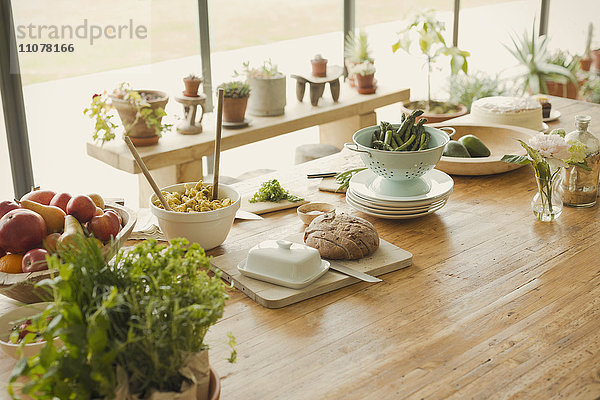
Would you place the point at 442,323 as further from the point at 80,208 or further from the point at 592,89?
the point at 592,89

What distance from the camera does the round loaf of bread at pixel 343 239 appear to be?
1.50 meters

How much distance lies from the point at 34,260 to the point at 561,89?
4813mm

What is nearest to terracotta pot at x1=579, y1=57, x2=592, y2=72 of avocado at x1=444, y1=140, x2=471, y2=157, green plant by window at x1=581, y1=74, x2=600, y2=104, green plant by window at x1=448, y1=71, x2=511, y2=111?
green plant by window at x1=581, y1=74, x2=600, y2=104

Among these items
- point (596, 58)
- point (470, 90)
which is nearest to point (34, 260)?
point (470, 90)

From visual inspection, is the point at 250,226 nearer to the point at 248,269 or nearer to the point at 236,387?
the point at 248,269

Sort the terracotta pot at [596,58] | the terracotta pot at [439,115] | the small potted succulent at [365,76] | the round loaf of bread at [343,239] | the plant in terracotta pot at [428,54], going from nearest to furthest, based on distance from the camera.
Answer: the round loaf of bread at [343,239]
the small potted succulent at [365,76]
the terracotta pot at [439,115]
the plant in terracotta pot at [428,54]
the terracotta pot at [596,58]

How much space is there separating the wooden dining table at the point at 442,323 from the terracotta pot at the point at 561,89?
12.0 ft

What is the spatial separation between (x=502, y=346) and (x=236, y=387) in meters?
0.50

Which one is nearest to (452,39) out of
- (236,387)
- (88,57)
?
(88,57)

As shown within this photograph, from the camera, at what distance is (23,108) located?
3.07m

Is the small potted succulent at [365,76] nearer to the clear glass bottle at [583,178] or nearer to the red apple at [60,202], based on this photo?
the clear glass bottle at [583,178]

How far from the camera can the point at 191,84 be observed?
301 centimetres

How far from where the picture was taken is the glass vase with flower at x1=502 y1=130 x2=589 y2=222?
5.55 ft

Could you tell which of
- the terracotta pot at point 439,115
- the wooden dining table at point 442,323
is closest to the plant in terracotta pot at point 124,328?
the wooden dining table at point 442,323
